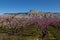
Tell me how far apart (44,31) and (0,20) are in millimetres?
17951

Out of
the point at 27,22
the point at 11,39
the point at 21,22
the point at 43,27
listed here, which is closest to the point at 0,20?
the point at 21,22

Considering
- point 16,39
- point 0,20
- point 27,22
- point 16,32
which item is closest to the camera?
point 16,39

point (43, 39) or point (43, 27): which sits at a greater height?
point (43, 27)

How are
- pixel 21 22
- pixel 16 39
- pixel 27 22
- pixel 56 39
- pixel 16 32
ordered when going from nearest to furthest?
pixel 16 39 → pixel 56 39 → pixel 16 32 → pixel 21 22 → pixel 27 22

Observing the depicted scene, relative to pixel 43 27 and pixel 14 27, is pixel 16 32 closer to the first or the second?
pixel 14 27

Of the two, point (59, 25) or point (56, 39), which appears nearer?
point (56, 39)

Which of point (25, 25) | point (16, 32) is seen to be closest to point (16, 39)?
point (16, 32)

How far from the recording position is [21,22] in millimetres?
39906

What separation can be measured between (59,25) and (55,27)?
2.97 m

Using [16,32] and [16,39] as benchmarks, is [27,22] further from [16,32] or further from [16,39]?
[16,39]

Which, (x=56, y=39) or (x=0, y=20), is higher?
(x=0, y=20)

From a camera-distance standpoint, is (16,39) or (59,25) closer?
(16,39)

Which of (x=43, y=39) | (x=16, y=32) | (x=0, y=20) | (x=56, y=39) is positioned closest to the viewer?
(x=43, y=39)

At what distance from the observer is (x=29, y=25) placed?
4559 cm
